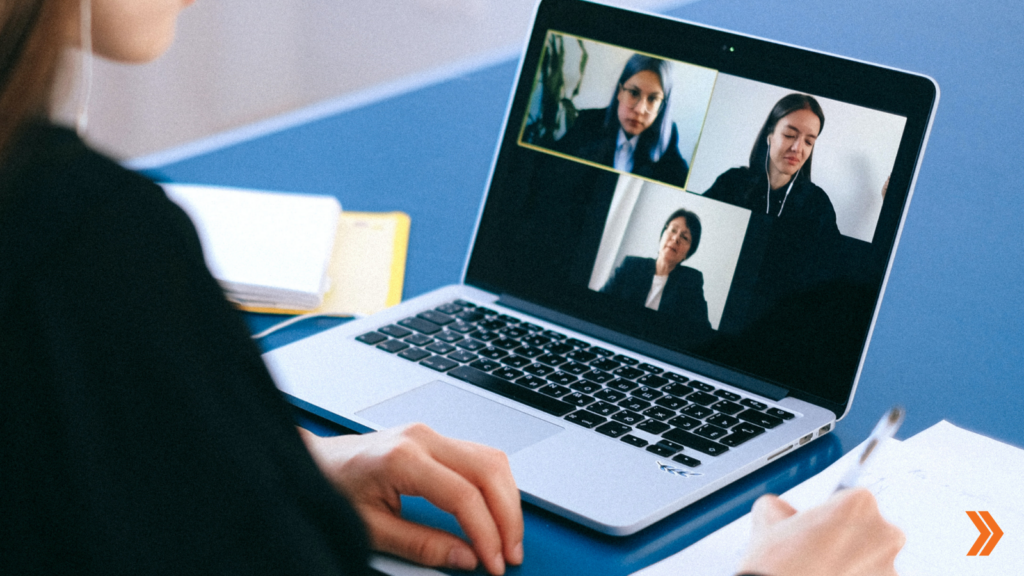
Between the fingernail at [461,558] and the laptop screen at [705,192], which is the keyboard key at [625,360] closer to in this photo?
the laptop screen at [705,192]

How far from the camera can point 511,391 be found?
0.81m

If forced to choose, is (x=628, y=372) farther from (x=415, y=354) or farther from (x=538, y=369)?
(x=415, y=354)

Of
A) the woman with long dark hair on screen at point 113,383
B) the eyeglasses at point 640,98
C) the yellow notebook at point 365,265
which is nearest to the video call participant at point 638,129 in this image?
the eyeglasses at point 640,98

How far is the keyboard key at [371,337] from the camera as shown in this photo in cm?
90

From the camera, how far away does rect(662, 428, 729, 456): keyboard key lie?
0.72m

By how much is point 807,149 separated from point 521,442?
0.34 metres

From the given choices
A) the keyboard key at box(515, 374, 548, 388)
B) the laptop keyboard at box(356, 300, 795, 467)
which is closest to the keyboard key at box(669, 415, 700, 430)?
the laptop keyboard at box(356, 300, 795, 467)

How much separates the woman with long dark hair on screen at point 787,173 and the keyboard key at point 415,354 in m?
0.29

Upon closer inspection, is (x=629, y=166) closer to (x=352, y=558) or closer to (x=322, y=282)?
(x=322, y=282)

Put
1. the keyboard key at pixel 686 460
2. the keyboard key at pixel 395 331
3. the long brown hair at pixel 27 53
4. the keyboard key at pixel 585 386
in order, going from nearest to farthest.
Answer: the long brown hair at pixel 27 53
the keyboard key at pixel 686 460
the keyboard key at pixel 585 386
the keyboard key at pixel 395 331

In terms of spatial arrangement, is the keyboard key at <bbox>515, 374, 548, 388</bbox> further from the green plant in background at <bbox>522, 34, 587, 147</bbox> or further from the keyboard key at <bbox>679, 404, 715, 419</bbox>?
the green plant in background at <bbox>522, 34, 587, 147</bbox>

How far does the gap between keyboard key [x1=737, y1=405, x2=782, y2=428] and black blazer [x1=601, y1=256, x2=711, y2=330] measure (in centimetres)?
10

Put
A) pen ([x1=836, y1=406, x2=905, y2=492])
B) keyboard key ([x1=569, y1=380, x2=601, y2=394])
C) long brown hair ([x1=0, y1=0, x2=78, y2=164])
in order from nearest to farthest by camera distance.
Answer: long brown hair ([x1=0, y1=0, x2=78, y2=164])
pen ([x1=836, y1=406, x2=905, y2=492])
keyboard key ([x1=569, y1=380, x2=601, y2=394])

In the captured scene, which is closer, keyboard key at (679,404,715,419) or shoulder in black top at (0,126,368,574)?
shoulder in black top at (0,126,368,574)
